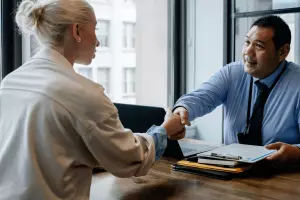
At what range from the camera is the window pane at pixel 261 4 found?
3048 mm

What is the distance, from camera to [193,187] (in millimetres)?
1405

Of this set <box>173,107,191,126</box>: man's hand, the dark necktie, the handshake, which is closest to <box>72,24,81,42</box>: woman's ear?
the handshake

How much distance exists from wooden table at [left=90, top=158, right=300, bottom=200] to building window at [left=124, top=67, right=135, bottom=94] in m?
2.04

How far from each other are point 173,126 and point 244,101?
72 cm

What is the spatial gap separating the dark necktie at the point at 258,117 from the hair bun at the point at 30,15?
1.24 meters

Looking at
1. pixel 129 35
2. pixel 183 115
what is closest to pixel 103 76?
pixel 129 35

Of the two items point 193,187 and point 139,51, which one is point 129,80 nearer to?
point 139,51

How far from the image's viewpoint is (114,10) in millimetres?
3268

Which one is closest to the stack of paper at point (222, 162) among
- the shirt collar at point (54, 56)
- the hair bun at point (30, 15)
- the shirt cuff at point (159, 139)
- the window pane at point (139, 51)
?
the shirt cuff at point (159, 139)

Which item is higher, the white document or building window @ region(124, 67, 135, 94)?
building window @ region(124, 67, 135, 94)

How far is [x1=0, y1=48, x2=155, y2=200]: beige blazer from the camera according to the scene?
3.64 feet

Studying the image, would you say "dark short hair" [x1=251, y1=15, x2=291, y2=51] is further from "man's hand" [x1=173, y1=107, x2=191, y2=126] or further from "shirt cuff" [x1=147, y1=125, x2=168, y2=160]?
"shirt cuff" [x1=147, y1=125, x2=168, y2=160]

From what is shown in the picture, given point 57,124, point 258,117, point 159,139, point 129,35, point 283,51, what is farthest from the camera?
point 129,35

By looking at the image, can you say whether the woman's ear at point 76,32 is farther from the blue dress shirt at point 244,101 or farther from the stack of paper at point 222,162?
the blue dress shirt at point 244,101
